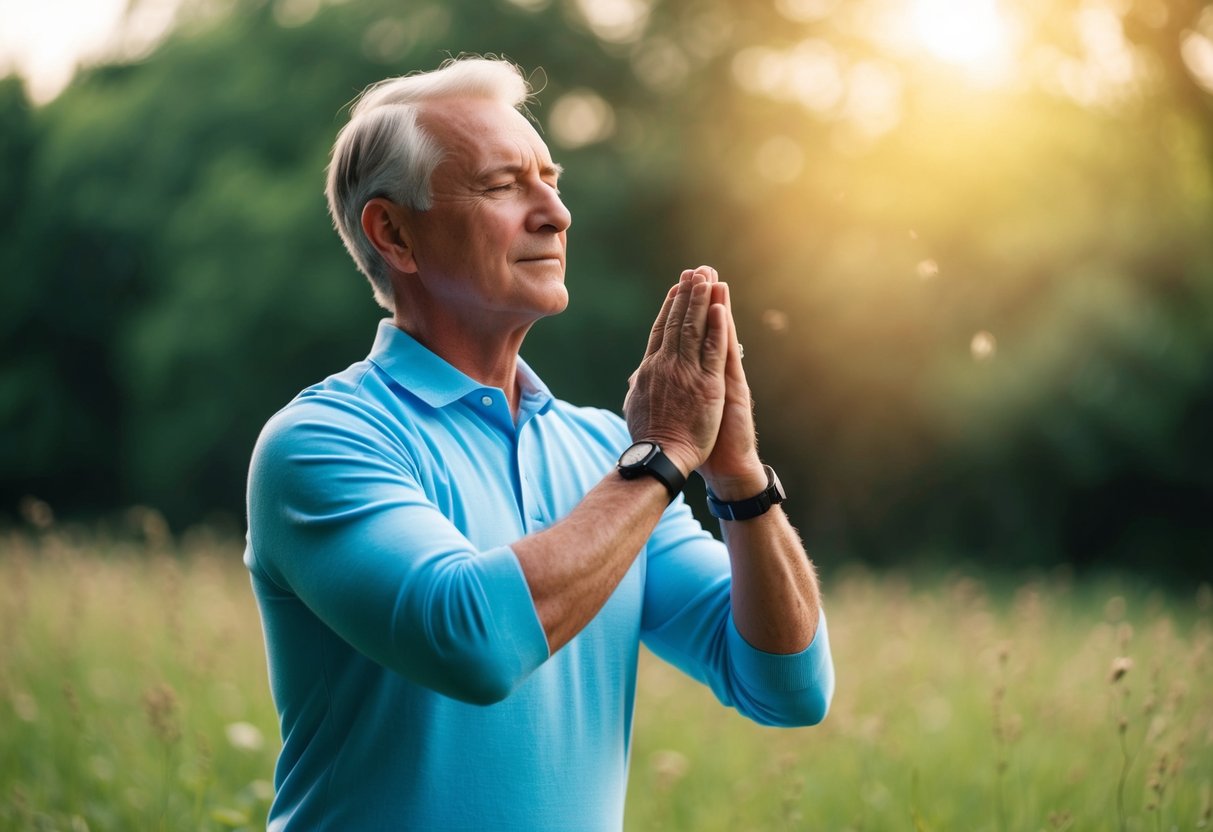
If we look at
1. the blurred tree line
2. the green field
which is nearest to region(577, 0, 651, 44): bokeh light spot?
the blurred tree line

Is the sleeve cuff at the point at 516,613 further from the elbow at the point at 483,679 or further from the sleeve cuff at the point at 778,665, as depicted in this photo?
the sleeve cuff at the point at 778,665

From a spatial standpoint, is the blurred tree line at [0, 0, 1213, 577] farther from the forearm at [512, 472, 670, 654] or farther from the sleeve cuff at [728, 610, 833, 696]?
the forearm at [512, 472, 670, 654]

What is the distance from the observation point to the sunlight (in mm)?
6848

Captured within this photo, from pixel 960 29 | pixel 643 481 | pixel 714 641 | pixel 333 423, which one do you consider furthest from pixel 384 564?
pixel 960 29

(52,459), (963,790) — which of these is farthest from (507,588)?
(52,459)

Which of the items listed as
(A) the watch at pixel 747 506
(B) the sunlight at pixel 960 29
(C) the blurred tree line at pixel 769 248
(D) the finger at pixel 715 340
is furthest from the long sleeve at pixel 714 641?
(C) the blurred tree line at pixel 769 248

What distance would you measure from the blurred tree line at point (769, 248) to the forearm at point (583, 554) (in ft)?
29.2

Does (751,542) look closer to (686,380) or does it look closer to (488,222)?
(686,380)

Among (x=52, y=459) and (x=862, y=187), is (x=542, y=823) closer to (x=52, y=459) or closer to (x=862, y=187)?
(x=862, y=187)

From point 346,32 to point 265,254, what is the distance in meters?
3.26

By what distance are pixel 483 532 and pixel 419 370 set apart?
0.33 m

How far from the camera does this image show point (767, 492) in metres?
1.92

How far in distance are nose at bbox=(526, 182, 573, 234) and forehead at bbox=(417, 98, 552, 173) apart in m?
0.06

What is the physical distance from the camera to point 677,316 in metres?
1.89
